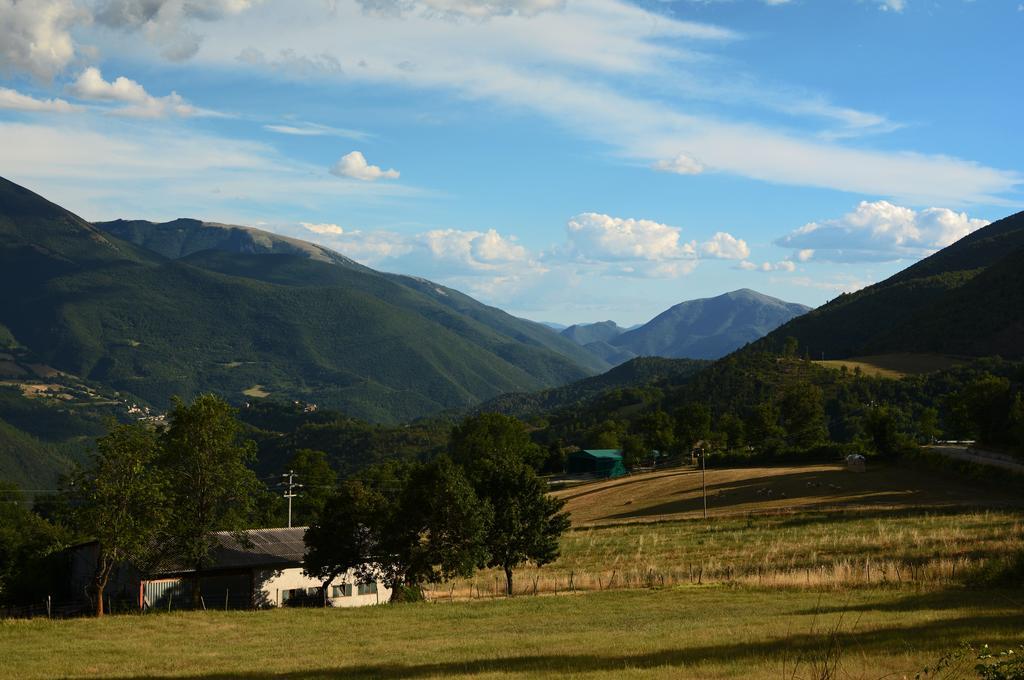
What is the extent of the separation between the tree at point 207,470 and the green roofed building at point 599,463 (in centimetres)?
9252

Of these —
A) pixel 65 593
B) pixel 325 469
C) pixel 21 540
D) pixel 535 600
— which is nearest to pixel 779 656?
pixel 535 600

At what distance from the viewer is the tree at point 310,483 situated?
112 m

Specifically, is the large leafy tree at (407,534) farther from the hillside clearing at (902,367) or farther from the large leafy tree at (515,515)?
the hillside clearing at (902,367)

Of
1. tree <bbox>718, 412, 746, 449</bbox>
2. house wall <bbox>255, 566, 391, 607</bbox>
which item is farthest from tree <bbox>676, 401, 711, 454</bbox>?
house wall <bbox>255, 566, 391, 607</bbox>

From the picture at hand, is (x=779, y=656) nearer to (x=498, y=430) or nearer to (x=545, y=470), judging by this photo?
(x=498, y=430)

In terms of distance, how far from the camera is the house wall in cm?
5381

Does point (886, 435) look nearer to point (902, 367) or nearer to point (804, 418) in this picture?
point (804, 418)

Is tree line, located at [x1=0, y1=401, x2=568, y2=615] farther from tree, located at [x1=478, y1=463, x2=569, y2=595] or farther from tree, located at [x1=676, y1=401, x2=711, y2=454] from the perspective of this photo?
tree, located at [x1=676, y1=401, x2=711, y2=454]

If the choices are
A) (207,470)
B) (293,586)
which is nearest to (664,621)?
(293,586)

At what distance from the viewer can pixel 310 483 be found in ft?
414

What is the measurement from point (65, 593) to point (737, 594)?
1766 inches

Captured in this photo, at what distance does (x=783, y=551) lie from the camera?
5372 centimetres

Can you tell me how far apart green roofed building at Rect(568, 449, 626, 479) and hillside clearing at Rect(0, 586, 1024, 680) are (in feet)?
342

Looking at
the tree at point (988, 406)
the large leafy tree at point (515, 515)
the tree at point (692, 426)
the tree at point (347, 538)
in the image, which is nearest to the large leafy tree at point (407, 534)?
the tree at point (347, 538)
